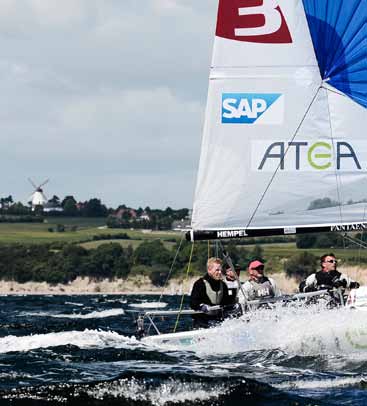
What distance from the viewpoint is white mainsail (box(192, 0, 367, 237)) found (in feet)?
58.9

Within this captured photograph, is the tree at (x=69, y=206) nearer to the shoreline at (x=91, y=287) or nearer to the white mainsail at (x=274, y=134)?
the shoreline at (x=91, y=287)

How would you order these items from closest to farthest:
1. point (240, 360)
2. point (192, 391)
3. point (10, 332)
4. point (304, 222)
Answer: point (192, 391) → point (240, 360) → point (304, 222) → point (10, 332)

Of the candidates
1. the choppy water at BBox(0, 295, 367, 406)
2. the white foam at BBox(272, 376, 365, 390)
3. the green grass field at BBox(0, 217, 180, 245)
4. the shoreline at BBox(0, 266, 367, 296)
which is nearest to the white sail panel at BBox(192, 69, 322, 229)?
the choppy water at BBox(0, 295, 367, 406)

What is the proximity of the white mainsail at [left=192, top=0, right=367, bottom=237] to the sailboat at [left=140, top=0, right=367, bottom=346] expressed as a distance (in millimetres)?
17

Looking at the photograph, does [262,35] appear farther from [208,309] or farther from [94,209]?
[94,209]

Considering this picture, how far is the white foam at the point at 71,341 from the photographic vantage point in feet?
58.0

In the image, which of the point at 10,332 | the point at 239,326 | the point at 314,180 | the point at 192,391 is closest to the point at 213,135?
the point at 314,180

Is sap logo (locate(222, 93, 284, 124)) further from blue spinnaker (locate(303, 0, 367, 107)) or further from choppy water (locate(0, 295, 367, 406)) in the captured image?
choppy water (locate(0, 295, 367, 406))

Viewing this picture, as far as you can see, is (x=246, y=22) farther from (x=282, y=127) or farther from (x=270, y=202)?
(x=270, y=202)

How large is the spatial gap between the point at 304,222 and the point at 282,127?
1639 mm

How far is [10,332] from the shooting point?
2364cm

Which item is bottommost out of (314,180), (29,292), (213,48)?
(29,292)

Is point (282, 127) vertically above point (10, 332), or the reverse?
point (282, 127)

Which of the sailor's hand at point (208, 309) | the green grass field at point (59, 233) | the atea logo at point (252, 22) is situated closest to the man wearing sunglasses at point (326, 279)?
the sailor's hand at point (208, 309)
